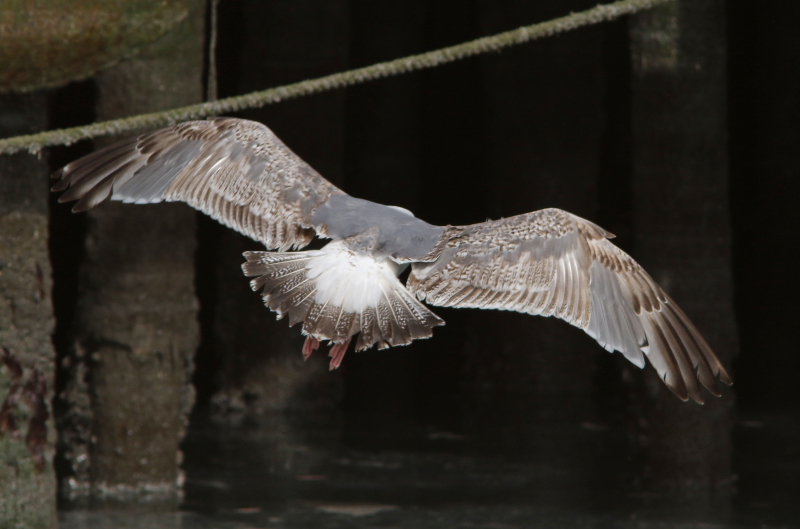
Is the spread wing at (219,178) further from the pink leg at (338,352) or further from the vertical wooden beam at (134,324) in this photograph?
the vertical wooden beam at (134,324)

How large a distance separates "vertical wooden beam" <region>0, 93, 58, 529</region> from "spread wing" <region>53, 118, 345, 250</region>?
3.38 feet

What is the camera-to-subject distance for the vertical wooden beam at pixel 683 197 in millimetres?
5777

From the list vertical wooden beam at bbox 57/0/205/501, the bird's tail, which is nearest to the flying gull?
the bird's tail

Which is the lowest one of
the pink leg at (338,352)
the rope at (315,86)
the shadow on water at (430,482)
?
the shadow on water at (430,482)

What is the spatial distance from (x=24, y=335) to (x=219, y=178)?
1517 millimetres

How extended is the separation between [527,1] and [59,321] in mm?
4524

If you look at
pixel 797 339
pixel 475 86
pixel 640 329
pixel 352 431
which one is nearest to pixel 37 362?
pixel 640 329

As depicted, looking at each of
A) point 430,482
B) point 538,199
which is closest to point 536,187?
point 538,199

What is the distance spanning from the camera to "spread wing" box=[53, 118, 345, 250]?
3.69 metres

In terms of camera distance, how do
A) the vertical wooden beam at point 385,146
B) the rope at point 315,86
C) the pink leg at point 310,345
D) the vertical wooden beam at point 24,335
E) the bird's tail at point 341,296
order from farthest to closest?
the vertical wooden beam at point 385,146 → the vertical wooden beam at point 24,335 → the rope at point 315,86 → the pink leg at point 310,345 → the bird's tail at point 341,296

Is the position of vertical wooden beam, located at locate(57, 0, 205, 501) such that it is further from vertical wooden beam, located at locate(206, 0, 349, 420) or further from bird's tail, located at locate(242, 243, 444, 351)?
bird's tail, located at locate(242, 243, 444, 351)

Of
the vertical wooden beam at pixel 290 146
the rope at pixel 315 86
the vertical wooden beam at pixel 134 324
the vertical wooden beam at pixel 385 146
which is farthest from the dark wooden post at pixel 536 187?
the rope at pixel 315 86

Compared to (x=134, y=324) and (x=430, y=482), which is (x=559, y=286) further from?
(x=430, y=482)

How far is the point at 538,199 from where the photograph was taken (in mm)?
7574
